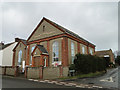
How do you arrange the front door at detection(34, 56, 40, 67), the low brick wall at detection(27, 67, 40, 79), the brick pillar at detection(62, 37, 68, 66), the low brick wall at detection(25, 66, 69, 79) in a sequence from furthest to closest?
the front door at detection(34, 56, 40, 67)
the brick pillar at detection(62, 37, 68, 66)
the low brick wall at detection(27, 67, 40, 79)
the low brick wall at detection(25, 66, 69, 79)

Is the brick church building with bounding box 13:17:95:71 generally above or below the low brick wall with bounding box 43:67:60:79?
above

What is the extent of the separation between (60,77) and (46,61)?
5.54 meters

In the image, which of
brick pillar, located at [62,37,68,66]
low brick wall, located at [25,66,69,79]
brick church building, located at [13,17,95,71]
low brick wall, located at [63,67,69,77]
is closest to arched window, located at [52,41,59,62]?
brick church building, located at [13,17,95,71]

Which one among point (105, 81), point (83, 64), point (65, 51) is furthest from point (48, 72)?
point (105, 81)

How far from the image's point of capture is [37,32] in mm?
22062

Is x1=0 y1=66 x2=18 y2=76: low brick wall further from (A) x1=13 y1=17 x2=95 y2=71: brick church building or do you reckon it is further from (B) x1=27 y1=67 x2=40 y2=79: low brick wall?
(B) x1=27 y1=67 x2=40 y2=79: low brick wall

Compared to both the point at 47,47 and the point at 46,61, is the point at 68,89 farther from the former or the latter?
the point at 47,47

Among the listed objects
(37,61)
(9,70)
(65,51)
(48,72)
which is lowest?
(9,70)

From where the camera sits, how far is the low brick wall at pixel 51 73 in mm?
14062

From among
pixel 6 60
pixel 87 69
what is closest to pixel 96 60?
pixel 87 69

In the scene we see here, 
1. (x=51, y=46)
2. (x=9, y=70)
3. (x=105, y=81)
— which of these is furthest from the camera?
(x=9, y=70)

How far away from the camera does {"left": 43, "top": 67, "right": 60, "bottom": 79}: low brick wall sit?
46.1 ft

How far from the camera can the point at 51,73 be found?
14.4 meters

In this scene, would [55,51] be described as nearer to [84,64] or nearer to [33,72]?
[33,72]
